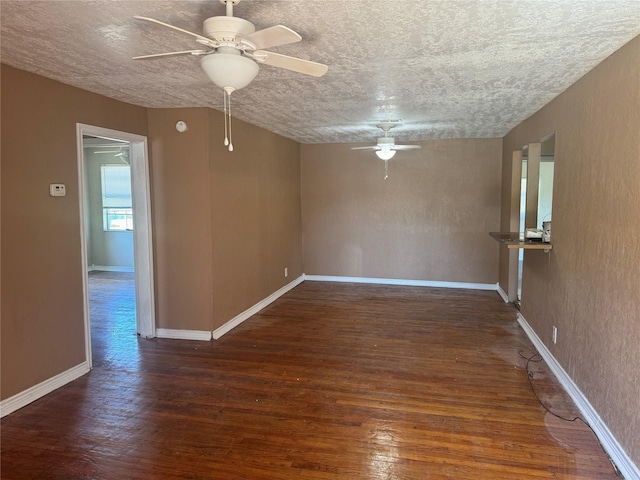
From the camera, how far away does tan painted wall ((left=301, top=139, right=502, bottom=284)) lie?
6.18 metres

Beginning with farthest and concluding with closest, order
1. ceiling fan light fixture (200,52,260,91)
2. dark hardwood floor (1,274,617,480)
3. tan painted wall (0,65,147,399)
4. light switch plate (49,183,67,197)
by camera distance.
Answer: light switch plate (49,183,67,197) → tan painted wall (0,65,147,399) → dark hardwood floor (1,274,617,480) → ceiling fan light fixture (200,52,260,91)

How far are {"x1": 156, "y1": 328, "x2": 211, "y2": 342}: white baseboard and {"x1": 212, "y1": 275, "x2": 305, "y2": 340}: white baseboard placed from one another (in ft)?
0.29

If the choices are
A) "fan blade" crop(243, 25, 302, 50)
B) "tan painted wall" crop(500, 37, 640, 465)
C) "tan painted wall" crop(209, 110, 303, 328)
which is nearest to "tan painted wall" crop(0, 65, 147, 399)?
"tan painted wall" crop(209, 110, 303, 328)

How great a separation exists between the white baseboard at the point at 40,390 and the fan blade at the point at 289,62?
2.77 m

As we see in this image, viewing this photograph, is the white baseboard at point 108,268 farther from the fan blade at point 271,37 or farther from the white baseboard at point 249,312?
the fan blade at point 271,37

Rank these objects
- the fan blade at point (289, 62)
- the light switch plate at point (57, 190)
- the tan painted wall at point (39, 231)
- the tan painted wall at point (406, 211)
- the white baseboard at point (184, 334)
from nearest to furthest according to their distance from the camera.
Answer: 1. the fan blade at point (289, 62)
2. the tan painted wall at point (39, 231)
3. the light switch plate at point (57, 190)
4. the white baseboard at point (184, 334)
5. the tan painted wall at point (406, 211)

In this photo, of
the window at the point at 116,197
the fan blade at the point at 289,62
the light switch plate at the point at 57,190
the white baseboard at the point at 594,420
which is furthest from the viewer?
the window at the point at 116,197

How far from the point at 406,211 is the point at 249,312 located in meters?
3.02

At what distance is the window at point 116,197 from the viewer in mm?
7883

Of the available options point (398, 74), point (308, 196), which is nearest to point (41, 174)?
point (398, 74)

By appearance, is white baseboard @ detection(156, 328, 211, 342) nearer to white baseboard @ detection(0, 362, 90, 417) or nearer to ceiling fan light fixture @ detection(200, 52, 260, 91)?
white baseboard @ detection(0, 362, 90, 417)

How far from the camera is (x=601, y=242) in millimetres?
2488

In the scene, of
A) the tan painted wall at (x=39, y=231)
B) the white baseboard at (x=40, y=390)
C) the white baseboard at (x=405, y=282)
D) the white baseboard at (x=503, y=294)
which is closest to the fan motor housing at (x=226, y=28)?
the tan painted wall at (x=39, y=231)

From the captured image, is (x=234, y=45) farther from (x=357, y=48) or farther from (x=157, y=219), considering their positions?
(x=157, y=219)
